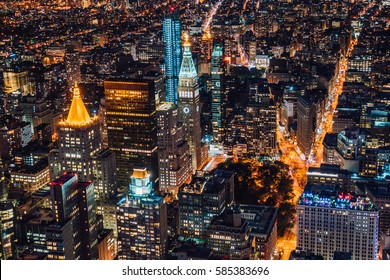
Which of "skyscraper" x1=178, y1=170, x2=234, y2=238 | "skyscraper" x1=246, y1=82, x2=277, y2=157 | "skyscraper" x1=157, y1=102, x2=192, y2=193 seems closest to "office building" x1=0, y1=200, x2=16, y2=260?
"skyscraper" x1=178, y1=170, x2=234, y2=238

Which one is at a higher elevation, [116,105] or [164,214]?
[116,105]

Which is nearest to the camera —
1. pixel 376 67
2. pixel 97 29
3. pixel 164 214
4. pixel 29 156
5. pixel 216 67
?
pixel 164 214

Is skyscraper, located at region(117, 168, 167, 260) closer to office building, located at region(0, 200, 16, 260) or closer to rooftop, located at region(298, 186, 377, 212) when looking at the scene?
office building, located at region(0, 200, 16, 260)

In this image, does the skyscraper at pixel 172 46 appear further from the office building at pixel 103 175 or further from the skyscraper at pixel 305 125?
the office building at pixel 103 175

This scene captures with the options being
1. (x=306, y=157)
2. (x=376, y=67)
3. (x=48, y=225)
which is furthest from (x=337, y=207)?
(x=376, y=67)

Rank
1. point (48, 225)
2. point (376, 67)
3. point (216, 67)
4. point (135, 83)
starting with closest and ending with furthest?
point (48, 225) → point (135, 83) → point (216, 67) → point (376, 67)
